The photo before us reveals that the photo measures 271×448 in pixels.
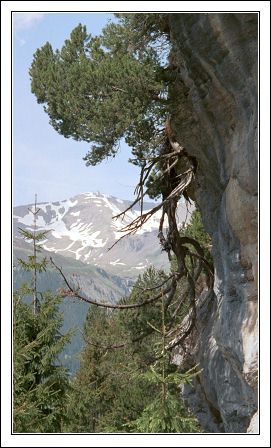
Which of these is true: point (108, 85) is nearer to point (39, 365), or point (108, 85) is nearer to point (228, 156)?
point (228, 156)

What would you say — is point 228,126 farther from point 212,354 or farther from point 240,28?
point 212,354

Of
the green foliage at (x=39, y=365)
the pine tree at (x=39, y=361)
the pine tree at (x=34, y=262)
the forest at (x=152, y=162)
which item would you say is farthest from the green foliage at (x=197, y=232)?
the green foliage at (x=39, y=365)

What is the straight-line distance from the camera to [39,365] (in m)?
13.4

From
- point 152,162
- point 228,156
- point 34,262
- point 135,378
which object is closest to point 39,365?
point 135,378

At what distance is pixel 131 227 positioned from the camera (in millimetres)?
14453

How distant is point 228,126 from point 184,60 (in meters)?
1.55

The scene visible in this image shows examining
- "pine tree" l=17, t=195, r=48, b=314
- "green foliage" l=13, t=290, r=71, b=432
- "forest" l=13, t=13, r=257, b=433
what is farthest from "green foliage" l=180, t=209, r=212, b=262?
"green foliage" l=13, t=290, r=71, b=432

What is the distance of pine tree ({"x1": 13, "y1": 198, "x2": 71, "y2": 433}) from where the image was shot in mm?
12547

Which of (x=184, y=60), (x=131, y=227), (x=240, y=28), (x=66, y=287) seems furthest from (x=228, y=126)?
(x=66, y=287)

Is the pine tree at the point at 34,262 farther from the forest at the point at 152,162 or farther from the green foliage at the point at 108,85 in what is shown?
the green foliage at the point at 108,85

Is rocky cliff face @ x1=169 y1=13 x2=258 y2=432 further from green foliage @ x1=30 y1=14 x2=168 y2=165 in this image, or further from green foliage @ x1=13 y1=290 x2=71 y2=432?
green foliage @ x1=13 y1=290 x2=71 y2=432

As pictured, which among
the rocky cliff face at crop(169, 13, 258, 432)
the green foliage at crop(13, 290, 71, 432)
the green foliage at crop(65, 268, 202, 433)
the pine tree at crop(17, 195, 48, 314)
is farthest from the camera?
the pine tree at crop(17, 195, 48, 314)

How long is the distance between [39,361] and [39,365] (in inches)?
4.9


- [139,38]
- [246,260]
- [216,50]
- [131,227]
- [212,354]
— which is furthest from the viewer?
[212,354]
